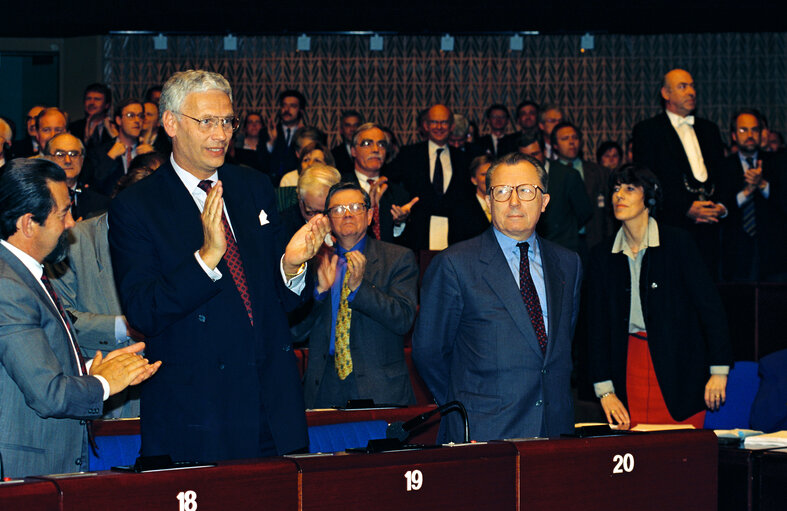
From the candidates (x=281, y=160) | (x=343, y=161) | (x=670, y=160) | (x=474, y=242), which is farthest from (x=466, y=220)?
(x=474, y=242)

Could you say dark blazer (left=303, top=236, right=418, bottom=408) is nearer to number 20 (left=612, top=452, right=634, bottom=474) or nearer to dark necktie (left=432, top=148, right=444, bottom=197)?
number 20 (left=612, top=452, right=634, bottom=474)

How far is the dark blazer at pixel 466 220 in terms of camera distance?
22.9 ft

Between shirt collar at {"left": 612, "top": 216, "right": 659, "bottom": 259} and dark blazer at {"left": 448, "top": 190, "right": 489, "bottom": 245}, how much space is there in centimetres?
216

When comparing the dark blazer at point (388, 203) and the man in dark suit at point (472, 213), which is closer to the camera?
the dark blazer at point (388, 203)

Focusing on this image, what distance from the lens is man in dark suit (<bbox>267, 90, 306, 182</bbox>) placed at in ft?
26.8

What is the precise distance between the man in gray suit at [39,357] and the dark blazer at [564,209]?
15.4 ft

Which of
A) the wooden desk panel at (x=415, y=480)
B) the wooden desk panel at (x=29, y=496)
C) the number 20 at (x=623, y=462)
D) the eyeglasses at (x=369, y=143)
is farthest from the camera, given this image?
the eyeglasses at (x=369, y=143)

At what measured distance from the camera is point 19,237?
2906mm

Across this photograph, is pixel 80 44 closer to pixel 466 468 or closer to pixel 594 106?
pixel 594 106

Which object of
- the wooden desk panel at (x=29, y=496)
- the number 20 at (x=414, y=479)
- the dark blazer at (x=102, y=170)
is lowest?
the number 20 at (x=414, y=479)

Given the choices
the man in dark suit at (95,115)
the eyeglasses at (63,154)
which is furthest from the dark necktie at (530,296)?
the man in dark suit at (95,115)

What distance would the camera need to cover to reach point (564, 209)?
7.36 meters

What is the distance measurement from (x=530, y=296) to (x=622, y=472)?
2.93ft

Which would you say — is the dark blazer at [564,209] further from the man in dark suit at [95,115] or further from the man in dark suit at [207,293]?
the man in dark suit at [207,293]
